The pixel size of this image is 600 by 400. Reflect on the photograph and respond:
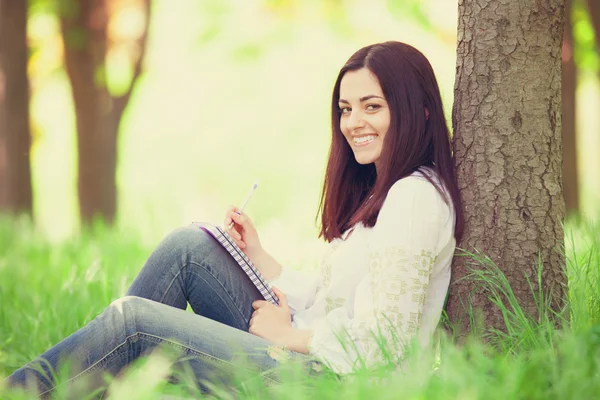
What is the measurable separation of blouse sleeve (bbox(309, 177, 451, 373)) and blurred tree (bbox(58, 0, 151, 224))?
17.7 feet

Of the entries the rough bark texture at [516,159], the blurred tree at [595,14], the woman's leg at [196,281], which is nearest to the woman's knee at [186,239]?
the woman's leg at [196,281]

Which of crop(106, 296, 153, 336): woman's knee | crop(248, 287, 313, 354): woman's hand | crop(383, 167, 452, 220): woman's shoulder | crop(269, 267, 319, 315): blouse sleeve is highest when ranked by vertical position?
crop(383, 167, 452, 220): woman's shoulder

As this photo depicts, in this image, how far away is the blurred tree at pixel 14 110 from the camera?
6949mm

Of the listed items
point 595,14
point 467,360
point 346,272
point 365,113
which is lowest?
point 467,360

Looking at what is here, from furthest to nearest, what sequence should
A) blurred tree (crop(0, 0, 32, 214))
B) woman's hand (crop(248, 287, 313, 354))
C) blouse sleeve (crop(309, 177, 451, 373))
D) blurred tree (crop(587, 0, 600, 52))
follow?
blurred tree (crop(0, 0, 32, 214)), blurred tree (crop(587, 0, 600, 52)), woman's hand (crop(248, 287, 313, 354)), blouse sleeve (crop(309, 177, 451, 373))

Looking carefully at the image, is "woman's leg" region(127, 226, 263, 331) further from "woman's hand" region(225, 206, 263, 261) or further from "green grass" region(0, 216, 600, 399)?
"green grass" region(0, 216, 600, 399)

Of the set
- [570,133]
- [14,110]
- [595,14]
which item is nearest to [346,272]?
[595,14]

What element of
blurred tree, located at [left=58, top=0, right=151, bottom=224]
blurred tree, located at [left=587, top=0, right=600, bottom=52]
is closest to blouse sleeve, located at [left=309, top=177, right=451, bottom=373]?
blurred tree, located at [left=587, top=0, right=600, bottom=52]

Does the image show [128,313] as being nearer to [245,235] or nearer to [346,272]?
[346,272]

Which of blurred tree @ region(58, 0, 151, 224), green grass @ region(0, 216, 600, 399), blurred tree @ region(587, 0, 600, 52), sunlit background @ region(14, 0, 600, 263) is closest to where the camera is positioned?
green grass @ region(0, 216, 600, 399)

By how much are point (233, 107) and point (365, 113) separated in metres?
12.9

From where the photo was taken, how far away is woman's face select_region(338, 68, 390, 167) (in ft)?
8.03

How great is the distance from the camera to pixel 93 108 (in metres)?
7.32

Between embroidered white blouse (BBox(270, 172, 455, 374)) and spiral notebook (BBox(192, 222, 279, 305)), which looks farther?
spiral notebook (BBox(192, 222, 279, 305))
